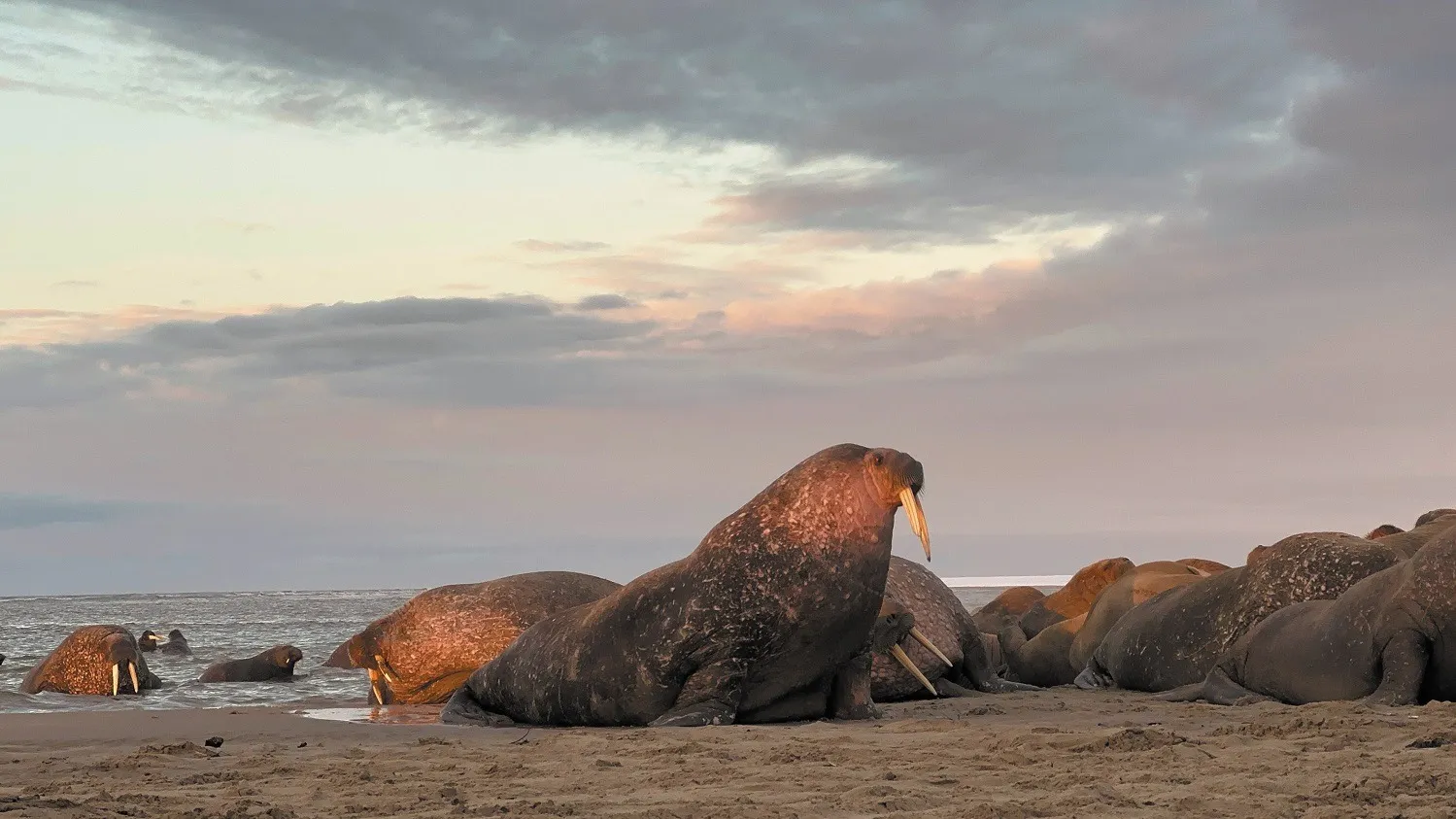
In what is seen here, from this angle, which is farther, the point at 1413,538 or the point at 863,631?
the point at 1413,538

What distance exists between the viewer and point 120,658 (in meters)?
16.5

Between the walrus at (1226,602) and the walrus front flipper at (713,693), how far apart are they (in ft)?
13.4

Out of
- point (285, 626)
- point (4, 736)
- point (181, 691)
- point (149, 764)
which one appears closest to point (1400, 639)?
point (149, 764)

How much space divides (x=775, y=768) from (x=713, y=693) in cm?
271

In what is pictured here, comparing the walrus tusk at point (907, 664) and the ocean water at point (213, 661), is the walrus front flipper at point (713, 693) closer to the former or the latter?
the walrus tusk at point (907, 664)

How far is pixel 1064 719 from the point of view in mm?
9008

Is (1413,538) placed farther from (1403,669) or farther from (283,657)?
(283,657)

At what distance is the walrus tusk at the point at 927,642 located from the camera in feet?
36.1

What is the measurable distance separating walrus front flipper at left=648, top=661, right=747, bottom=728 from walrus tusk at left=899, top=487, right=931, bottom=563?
1.49 m

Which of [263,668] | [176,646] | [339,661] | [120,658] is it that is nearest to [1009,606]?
[339,661]

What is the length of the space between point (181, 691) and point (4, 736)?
7.96 metres

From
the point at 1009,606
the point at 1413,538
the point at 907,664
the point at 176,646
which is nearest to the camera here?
the point at 907,664

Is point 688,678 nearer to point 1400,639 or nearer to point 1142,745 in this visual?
point 1142,745

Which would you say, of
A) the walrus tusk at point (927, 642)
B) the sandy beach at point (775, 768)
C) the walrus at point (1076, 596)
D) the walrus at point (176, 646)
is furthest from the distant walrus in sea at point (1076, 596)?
the walrus at point (176, 646)
